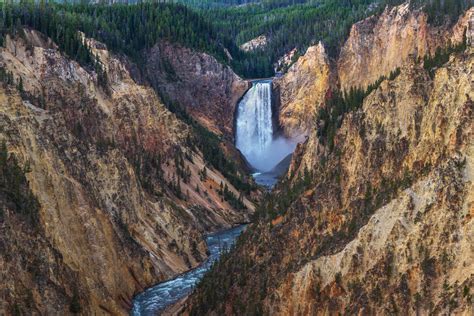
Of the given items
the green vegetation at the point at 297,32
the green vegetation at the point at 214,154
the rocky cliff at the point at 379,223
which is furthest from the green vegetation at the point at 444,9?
the rocky cliff at the point at 379,223

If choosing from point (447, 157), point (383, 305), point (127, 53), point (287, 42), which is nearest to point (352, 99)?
point (447, 157)

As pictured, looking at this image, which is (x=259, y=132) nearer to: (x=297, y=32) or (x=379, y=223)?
(x=297, y=32)

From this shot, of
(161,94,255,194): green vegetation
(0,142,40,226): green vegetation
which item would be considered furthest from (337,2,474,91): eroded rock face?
(0,142,40,226): green vegetation

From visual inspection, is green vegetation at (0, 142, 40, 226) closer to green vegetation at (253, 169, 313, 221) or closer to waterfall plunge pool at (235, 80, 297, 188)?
green vegetation at (253, 169, 313, 221)

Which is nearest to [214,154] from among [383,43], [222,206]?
[222,206]

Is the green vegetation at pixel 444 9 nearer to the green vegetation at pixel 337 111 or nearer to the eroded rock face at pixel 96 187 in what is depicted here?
the eroded rock face at pixel 96 187
